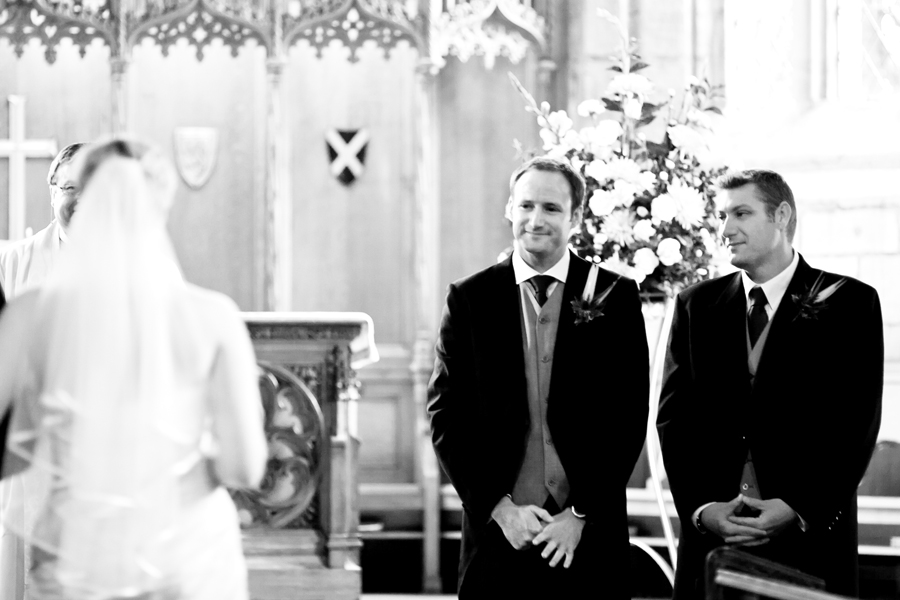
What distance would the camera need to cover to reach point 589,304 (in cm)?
345

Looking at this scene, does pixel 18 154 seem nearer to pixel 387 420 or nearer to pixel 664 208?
pixel 387 420

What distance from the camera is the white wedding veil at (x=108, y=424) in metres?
2.35

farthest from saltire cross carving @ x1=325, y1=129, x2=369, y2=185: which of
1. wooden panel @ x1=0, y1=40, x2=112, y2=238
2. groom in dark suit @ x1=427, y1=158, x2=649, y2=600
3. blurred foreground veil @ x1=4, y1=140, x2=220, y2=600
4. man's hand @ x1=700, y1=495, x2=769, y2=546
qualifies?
blurred foreground veil @ x1=4, y1=140, x2=220, y2=600

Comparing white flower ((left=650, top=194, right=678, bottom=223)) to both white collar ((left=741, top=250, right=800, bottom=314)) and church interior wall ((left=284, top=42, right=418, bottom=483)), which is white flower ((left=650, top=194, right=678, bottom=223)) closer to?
white collar ((left=741, top=250, right=800, bottom=314))

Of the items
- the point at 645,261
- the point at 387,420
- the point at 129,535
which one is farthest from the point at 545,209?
the point at 387,420

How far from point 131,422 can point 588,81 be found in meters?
5.31

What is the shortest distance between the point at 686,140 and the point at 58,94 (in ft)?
14.3

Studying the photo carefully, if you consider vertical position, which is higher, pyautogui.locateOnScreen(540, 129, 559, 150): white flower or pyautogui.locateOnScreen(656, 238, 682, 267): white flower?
pyautogui.locateOnScreen(540, 129, 559, 150): white flower

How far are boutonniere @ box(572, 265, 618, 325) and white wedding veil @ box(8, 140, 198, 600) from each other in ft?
4.43

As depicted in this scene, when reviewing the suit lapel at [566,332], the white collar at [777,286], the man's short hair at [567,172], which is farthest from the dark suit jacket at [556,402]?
the white collar at [777,286]

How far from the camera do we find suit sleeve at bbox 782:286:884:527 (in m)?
3.54

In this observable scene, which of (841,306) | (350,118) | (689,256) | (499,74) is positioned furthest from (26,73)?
(841,306)

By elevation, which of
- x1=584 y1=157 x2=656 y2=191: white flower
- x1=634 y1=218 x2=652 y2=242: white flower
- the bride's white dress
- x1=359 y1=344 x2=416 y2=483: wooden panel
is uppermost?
x1=584 y1=157 x2=656 y2=191: white flower

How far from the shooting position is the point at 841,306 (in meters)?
3.68
